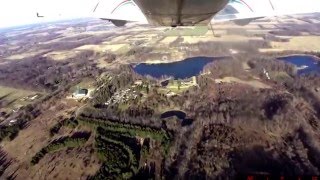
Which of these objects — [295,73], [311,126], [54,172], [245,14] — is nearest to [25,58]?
[54,172]

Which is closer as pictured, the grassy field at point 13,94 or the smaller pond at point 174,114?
the smaller pond at point 174,114

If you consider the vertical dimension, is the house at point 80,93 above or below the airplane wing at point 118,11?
below

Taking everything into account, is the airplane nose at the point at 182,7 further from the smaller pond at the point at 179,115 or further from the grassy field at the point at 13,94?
the grassy field at the point at 13,94

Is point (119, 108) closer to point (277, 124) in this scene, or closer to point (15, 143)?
point (15, 143)

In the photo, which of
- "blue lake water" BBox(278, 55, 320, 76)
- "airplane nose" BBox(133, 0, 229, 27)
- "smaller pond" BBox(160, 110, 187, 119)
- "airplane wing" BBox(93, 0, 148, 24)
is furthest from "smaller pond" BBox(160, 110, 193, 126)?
"airplane nose" BBox(133, 0, 229, 27)

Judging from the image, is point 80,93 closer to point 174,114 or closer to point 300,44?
point 174,114

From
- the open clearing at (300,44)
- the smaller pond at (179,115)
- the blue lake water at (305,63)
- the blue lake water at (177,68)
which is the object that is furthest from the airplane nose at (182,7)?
the open clearing at (300,44)
